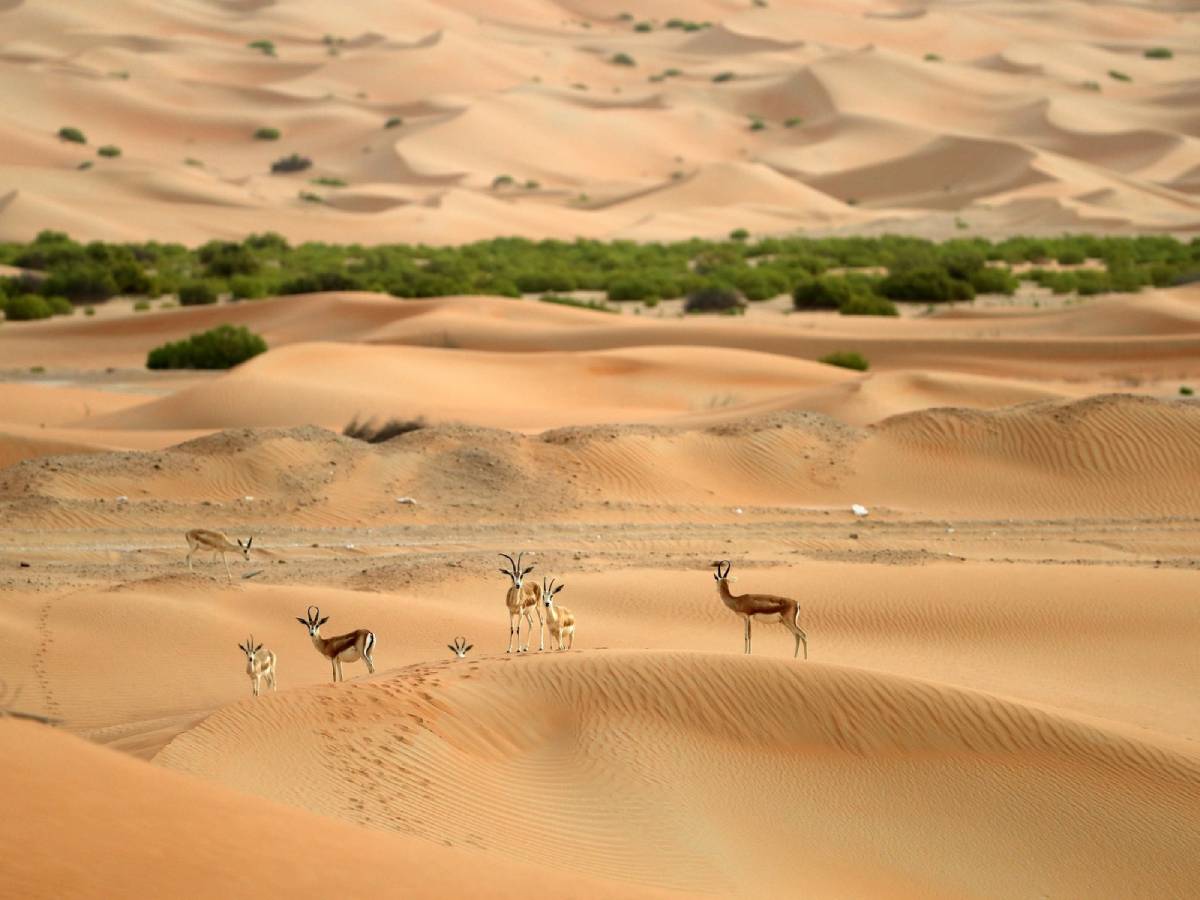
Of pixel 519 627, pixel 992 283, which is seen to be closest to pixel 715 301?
pixel 992 283

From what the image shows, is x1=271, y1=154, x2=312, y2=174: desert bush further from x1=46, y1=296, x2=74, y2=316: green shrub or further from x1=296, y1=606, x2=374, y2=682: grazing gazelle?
x1=296, y1=606, x2=374, y2=682: grazing gazelle

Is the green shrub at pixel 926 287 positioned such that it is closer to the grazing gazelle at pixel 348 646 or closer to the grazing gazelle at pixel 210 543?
the grazing gazelle at pixel 210 543

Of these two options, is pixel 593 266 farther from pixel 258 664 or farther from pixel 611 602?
pixel 258 664

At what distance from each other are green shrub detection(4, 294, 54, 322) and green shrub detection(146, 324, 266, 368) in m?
7.95

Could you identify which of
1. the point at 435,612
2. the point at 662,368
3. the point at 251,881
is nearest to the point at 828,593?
the point at 435,612

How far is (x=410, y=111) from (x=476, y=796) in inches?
3477

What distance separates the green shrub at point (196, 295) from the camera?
1604 inches

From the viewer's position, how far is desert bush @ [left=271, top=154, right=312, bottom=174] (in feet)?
266

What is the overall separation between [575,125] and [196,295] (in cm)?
5448

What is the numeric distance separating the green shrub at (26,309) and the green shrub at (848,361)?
63.7ft

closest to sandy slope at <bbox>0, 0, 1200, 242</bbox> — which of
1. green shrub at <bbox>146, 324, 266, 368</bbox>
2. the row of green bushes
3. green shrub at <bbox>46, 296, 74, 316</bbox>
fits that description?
the row of green bushes

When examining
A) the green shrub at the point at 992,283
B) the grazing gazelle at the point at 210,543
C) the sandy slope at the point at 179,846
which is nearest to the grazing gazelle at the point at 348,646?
the sandy slope at the point at 179,846

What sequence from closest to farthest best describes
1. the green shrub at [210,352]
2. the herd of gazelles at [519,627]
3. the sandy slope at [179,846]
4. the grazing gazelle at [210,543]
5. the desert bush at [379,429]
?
the sandy slope at [179,846]
the herd of gazelles at [519,627]
the grazing gazelle at [210,543]
the desert bush at [379,429]
the green shrub at [210,352]

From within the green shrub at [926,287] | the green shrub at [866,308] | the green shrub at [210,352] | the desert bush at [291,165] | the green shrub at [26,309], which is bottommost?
the green shrub at [210,352]
